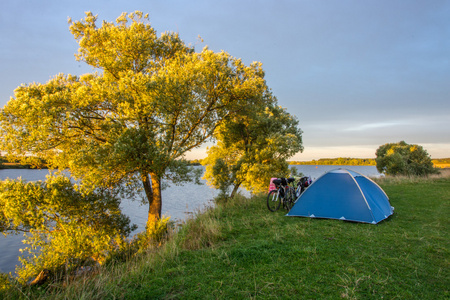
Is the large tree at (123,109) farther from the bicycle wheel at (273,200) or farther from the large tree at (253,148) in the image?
the bicycle wheel at (273,200)

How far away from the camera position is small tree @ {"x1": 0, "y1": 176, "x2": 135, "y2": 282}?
10203 millimetres

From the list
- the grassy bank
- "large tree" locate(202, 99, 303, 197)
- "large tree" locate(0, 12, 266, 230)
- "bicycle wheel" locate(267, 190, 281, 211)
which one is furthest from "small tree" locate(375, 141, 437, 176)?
the grassy bank

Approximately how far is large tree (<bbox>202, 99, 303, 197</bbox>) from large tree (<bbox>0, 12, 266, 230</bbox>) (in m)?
3.41

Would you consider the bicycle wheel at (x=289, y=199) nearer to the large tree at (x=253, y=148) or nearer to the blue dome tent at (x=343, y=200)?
the blue dome tent at (x=343, y=200)

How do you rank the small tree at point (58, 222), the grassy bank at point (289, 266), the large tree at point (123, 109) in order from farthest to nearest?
the large tree at point (123, 109) → the small tree at point (58, 222) → the grassy bank at point (289, 266)

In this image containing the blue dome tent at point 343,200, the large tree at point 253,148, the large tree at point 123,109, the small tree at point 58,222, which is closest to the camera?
the blue dome tent at point 343,200

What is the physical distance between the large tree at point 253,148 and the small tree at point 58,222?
8.77 meters

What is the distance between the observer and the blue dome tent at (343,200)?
26.7ft

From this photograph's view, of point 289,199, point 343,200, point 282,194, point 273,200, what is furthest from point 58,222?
point 343,200

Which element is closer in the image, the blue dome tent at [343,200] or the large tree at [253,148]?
the blue dome tent at [343,200]

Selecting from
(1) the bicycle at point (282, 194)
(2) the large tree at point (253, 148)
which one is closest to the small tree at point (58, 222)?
(1) the bicycle at point (282, 194)

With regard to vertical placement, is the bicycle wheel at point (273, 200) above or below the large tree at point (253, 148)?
below

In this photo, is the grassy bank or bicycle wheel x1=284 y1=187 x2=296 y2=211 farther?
bicycle wheel x1=284 y1=187 x2=296 y2=211

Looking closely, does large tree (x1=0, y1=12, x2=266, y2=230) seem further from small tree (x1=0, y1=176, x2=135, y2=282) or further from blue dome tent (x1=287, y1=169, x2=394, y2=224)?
blue dome tent (x1=287, y1=169, x2=394, y2=224)
